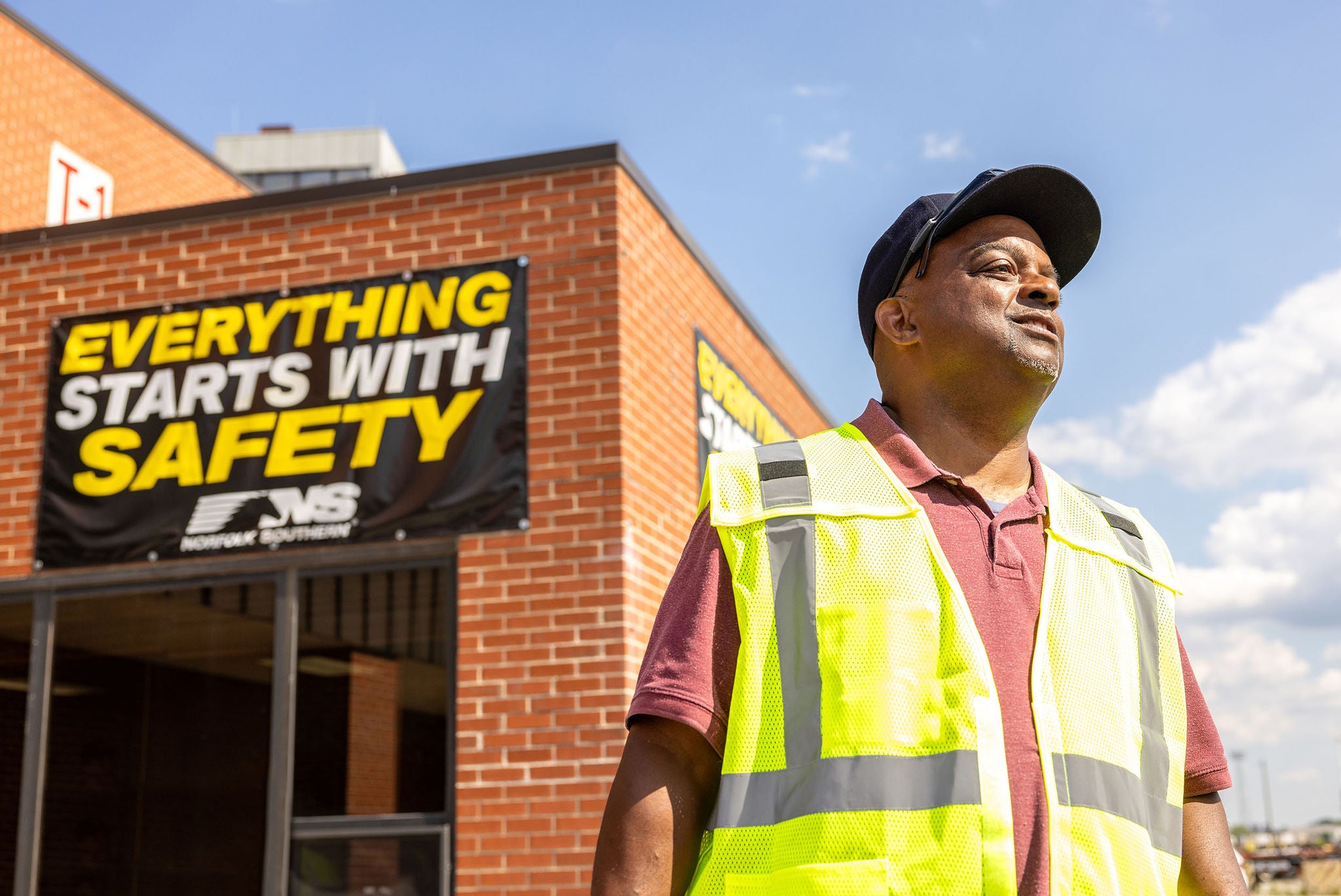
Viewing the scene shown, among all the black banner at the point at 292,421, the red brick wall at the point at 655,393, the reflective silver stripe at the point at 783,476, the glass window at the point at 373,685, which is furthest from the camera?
the glass window at the point at 373,685

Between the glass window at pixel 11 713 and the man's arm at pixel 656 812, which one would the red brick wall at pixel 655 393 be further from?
the man's arm at pixel 656 812

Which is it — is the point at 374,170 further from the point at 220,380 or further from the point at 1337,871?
the point at 220,380

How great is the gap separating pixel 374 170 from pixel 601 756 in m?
50.0

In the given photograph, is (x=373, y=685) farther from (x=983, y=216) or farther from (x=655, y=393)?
(x=983, y=216)

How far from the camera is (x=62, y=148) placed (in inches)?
472

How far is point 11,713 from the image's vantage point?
9.63 m

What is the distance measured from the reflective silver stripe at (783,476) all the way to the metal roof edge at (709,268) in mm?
5675

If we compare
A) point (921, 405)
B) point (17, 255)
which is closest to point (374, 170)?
point (17, 255)

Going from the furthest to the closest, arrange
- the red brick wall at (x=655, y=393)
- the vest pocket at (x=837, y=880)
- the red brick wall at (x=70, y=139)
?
the red brick wall at (x=70, y=139)
the red brick wall at (x=655, y=393)
the vest pocket at (x=837, y=880)

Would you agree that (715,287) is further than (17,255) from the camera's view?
Yes

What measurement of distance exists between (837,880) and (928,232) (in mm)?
1102

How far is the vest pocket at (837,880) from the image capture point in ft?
5.51

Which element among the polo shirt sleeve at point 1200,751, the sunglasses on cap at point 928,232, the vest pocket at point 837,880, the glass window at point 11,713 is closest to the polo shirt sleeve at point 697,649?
the vest pocket at point 837,880

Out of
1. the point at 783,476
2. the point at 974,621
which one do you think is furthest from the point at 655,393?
the point at 974,621
